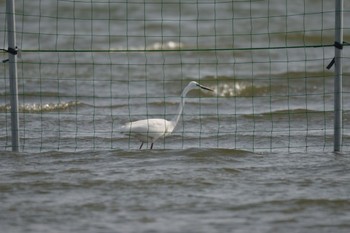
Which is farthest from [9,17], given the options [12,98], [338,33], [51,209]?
[338,33]

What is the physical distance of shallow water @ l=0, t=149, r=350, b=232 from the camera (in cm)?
798

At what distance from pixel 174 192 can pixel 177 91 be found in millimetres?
8877

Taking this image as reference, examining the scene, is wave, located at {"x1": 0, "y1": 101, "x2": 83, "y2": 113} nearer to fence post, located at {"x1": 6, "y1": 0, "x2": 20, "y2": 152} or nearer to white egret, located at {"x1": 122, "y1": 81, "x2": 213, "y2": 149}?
white egret, located at {"x1": 122, "y1": 81, "x2": 213, "y2": 149}

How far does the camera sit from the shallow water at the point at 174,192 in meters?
7.98

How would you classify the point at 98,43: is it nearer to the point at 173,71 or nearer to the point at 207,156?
the point at 173,71

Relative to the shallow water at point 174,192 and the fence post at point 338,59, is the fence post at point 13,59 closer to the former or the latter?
the shallow water at point 174,192

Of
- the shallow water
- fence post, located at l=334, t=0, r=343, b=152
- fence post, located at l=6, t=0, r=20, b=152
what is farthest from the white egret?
fence post, located at l=334, t=0, r=343, b=152

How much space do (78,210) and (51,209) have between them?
246mm

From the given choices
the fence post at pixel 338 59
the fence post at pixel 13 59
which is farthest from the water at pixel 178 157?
the fence post at pixel 338 59

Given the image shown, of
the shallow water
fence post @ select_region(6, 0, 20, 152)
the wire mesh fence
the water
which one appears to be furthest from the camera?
the wire mesh fence

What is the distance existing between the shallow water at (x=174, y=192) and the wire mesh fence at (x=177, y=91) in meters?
1.13

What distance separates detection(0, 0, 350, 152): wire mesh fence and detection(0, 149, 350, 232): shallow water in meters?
1.13

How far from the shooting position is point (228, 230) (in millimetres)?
7758

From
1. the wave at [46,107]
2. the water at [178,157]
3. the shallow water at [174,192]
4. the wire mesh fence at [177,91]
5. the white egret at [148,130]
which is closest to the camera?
the shallow water at [174,192]
